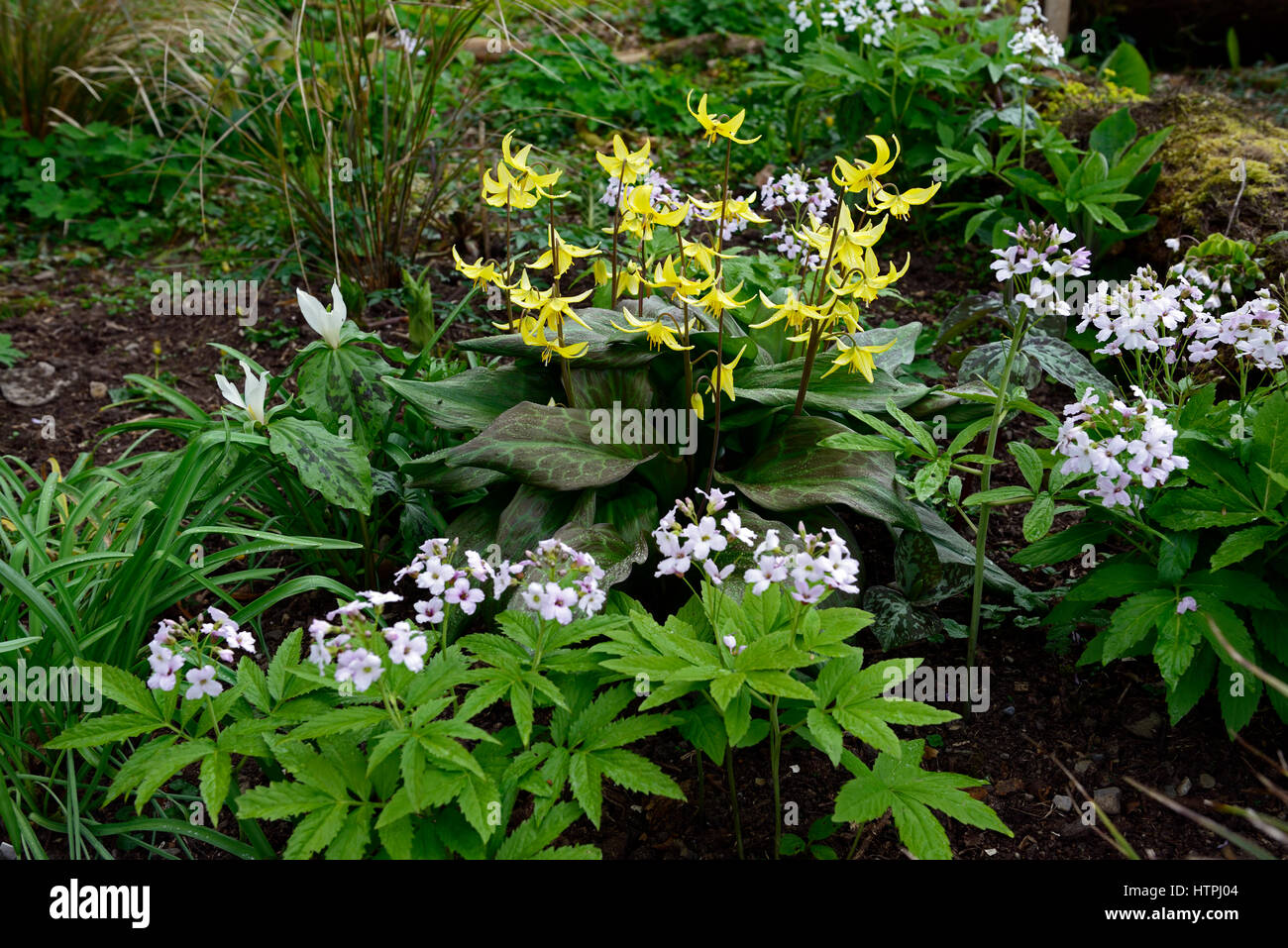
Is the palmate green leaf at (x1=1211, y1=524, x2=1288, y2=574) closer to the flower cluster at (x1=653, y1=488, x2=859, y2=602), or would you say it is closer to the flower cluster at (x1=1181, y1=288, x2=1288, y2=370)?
the flower cluster at (x1=1181, y1=288, x2=1288, y2=370)

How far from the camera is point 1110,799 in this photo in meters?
2.21

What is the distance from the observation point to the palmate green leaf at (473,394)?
259 cm

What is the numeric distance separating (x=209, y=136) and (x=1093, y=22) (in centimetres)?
503

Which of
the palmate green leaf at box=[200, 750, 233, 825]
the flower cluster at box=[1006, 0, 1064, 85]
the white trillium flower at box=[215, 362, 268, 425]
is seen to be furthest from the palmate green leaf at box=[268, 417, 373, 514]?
the flower cluster at box=[1006, 0, 1064, 85]

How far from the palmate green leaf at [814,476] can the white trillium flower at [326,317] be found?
995 millimetres

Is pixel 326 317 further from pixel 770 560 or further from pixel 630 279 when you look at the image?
pixel 770 560

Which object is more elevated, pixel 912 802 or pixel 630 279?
pixel 630 279

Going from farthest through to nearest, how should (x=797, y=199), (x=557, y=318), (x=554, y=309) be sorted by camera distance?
(x=797, y=199), (x=557, y=318), (x=554, y=309)

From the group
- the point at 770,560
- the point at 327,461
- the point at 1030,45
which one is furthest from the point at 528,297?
the point at 1030,45

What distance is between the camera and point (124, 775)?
5.84 feet

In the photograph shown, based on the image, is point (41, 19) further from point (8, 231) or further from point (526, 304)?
point (526, 304)

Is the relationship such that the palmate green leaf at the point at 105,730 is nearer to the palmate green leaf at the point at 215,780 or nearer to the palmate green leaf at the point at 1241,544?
the palmate green leaf at the point at 215,780

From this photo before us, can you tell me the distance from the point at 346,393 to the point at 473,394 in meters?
0.30
